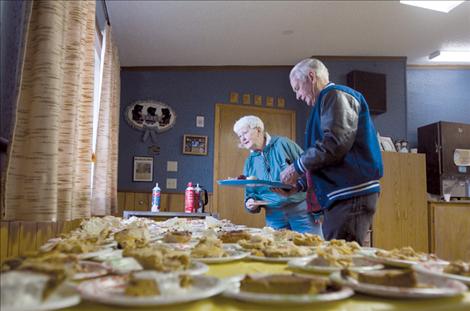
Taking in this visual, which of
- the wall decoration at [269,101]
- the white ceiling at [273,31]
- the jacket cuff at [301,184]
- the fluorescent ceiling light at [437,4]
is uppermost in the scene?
the fluorescent ceiling light at [437,4]

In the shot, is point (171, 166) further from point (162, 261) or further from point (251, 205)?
point (162, 261)

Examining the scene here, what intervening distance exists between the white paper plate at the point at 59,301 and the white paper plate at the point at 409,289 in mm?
387

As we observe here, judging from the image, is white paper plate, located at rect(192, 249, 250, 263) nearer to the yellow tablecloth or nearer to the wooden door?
the yellow tablecloth

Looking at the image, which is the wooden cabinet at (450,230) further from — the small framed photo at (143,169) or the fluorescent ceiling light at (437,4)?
the small framed photo at (143,169)

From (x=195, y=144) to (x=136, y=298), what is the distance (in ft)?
16.1

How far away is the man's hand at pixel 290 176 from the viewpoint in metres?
2.06

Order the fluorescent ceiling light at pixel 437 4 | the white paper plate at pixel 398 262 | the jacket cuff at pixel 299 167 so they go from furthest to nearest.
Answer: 1. the fluorescent ceiling light at pixel 437 4
2. the jacket cuff at pixel 299 167
3. the white paper plate at pixel 398 262

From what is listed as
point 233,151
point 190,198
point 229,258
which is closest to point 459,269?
point 229,258

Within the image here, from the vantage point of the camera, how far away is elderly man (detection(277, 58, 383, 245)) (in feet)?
5.72

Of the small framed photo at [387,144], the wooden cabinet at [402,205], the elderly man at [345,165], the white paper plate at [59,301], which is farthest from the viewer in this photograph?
the small framed photo at [387,144]

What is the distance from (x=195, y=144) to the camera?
17.8 feet

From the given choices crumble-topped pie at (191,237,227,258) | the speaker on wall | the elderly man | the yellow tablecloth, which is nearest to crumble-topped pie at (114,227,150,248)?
crumble-topped pie at (191,237,227,258)

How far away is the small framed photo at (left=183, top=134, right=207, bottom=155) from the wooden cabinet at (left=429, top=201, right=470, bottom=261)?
2733 millimetres

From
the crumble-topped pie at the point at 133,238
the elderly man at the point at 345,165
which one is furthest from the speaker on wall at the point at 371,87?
the crumble-topped pie at the point at 133,238
